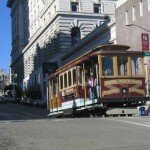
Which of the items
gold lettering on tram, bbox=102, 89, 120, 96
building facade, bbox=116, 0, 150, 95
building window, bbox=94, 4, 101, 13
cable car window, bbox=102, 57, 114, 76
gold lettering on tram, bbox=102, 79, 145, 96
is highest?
building window, bbox=94, 4, 101, 13

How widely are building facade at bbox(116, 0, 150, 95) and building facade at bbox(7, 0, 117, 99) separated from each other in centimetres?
2028

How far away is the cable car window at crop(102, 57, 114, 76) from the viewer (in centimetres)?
2475

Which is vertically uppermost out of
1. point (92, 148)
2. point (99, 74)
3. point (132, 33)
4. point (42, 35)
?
point (42, 35)

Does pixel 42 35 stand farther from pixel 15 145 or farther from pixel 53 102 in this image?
pixel 15 145

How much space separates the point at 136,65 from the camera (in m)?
25.7

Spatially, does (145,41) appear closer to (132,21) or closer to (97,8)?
(132,21)

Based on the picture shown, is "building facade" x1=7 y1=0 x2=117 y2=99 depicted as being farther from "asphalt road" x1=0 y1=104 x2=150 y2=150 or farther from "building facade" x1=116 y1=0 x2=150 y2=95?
"asphalt road" x1=0 y1=104 x2=150 y2=150

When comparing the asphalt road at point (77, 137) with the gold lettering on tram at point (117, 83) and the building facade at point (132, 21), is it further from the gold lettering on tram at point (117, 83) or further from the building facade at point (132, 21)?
the building facade at point (132, 21)

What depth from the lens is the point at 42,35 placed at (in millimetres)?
93375

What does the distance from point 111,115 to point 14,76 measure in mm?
107278

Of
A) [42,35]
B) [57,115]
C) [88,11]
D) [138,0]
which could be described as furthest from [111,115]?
[42,35]

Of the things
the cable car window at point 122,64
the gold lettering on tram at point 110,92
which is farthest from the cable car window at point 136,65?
the gold lettering on tram at point 110,92

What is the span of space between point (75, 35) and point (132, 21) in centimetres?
2936

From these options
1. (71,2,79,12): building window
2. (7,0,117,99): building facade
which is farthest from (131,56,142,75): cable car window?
(71,2,79,12): building window
